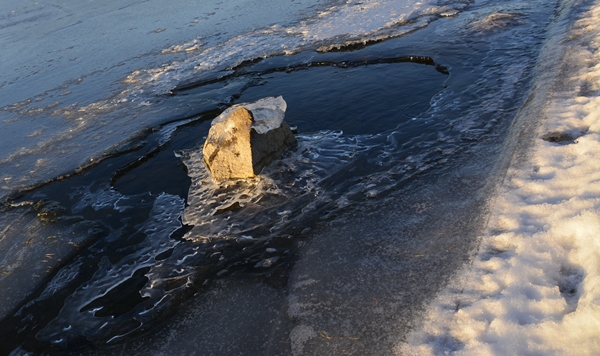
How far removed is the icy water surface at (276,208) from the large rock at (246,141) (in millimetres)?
201

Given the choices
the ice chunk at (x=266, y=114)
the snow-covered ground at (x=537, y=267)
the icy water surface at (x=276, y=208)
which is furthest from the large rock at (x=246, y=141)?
the snow-covered ground at (x=537, y=267)

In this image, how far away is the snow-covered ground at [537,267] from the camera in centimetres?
272

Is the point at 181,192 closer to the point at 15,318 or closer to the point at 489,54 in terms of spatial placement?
the point at 15,318

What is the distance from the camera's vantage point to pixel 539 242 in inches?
135

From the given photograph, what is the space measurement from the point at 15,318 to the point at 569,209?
5180 mm

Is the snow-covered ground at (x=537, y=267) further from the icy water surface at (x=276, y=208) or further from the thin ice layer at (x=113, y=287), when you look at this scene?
the thin ice layer at (x=113, y=287)

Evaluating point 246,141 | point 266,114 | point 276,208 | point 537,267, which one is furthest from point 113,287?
point 537,267

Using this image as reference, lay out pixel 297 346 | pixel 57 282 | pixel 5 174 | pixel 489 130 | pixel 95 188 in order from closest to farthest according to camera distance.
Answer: pixel 297 346 → pixel 57 282 → pixel 489 130 → pixel 95 188 → pixel 5 174

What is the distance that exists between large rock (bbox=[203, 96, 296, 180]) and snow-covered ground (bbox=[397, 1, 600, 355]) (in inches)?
117

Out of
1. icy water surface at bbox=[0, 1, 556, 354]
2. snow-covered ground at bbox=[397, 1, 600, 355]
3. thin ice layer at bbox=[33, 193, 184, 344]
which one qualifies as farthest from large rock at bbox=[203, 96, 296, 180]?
snow-covered ground at bbox=[397, 1, 600, 355]

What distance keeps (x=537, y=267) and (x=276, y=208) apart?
280cm

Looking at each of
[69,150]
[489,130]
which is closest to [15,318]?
[69,150]

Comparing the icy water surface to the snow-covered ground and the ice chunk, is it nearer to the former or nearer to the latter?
the snow-covered ground

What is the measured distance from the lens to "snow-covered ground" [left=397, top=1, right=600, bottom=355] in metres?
2.72
